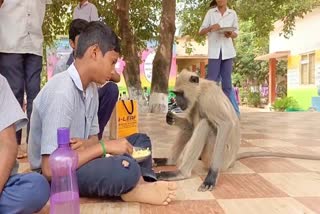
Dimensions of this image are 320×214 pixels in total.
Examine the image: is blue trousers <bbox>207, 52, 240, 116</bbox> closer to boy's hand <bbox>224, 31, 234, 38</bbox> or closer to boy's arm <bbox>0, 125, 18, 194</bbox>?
boy's hand <bbox>224, 31, 234, 38</bbox>

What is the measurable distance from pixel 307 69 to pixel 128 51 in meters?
9.69

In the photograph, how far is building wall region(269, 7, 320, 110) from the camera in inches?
628

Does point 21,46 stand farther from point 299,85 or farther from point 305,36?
point 299,85

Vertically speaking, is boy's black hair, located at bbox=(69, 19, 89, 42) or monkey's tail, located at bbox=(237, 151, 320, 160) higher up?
boy's black hair, located at bbox=(69, 19, 89, 42)

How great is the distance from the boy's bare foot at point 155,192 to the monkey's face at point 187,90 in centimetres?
100

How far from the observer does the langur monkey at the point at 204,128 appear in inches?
118

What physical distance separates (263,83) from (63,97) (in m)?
25.2

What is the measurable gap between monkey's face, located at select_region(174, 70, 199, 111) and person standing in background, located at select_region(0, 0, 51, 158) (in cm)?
139

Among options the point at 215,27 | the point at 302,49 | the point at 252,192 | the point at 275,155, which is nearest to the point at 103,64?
the point at 252,192

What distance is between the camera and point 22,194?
72.6 inches

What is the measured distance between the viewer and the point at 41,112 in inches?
85.0

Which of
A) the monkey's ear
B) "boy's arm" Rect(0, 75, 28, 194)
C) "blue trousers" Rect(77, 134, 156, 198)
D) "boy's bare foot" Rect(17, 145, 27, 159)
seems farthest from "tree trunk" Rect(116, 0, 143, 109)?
"boy's arm" Rect(0, 75, 28, 194)

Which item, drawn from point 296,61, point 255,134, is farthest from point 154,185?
point 296,61

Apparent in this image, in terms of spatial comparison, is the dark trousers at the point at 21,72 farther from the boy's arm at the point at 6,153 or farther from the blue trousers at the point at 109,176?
the boy's arm at the point at 6,153
